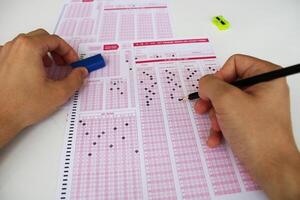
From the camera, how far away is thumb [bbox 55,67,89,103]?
586mm

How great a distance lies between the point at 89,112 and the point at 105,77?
0.40 feet

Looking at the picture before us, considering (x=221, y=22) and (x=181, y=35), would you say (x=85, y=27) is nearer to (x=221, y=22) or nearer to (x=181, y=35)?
(x=181, y=35)

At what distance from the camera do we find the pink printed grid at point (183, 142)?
0.50m

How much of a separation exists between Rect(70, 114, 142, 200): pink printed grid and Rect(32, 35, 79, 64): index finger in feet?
0.63

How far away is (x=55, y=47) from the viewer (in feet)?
2.17

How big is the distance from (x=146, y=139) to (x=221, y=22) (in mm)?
506

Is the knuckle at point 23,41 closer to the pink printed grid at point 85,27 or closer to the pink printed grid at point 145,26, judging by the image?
the pink printed grid at point 85,27

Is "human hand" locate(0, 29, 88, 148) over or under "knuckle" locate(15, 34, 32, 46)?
under

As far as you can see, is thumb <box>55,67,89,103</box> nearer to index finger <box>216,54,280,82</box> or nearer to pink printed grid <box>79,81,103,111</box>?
pink printed grid <box>79,81,103,111</box>

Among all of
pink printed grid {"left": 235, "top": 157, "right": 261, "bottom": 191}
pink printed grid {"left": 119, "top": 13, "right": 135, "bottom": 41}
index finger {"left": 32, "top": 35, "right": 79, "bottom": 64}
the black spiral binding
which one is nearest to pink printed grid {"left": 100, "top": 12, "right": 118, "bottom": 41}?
pink printed grid {"left": 119, "top": 13, "right": 135, "bottom": 41}

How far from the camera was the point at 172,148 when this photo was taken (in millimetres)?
552

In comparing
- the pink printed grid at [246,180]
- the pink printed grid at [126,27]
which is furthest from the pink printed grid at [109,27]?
the pink printed grid at [246,180]

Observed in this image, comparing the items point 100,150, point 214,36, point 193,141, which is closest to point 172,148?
point 193,141

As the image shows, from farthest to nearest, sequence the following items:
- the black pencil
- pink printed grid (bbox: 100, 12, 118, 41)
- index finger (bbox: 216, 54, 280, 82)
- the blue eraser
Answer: pink printed grid (bbox: 100, 12, 118, 41), the blue eraser, index finger (bbox: 216, 54, 280, 82), the black pencil
